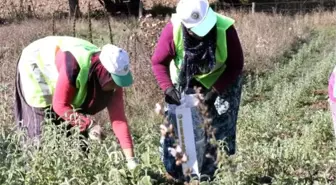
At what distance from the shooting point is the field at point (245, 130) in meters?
2.94

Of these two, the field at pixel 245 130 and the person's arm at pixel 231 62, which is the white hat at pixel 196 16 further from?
the field at pixel 245 130

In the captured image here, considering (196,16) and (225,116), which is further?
(225,116)

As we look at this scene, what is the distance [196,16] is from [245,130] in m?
2.04

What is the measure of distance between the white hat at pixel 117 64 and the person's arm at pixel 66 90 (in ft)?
0.64

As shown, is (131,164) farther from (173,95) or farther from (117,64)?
(173,95)

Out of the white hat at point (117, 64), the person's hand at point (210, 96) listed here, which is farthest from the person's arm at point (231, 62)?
the white hat at point (117, 64)

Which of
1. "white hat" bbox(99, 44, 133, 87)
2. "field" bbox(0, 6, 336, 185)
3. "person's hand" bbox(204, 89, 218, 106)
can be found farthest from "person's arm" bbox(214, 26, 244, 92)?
"white hat" bbox(99, 44, 133, 87)

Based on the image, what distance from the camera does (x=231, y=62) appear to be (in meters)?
4.11

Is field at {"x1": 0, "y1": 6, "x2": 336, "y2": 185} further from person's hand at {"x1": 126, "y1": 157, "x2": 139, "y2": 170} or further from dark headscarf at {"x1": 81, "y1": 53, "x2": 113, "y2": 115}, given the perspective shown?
dark headscarf at {"x1": 81, "y1": 53, "x2": 113, "y2": 115}

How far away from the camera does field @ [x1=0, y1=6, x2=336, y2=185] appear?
116 inches

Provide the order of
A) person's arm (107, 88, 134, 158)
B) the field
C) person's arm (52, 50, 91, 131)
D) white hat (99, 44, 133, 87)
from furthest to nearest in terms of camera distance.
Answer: person's arm (107, 88, 134, 158)
person's arm (52, 50, 91, 131)
white hat (99, 44, 133, 87)
the field

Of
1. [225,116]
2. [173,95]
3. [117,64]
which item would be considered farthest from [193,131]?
[117,64]

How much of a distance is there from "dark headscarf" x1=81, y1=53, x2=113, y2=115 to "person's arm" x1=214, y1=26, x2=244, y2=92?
2.59 feet

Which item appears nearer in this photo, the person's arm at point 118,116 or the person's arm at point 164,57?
the person's arm at point 118,116
